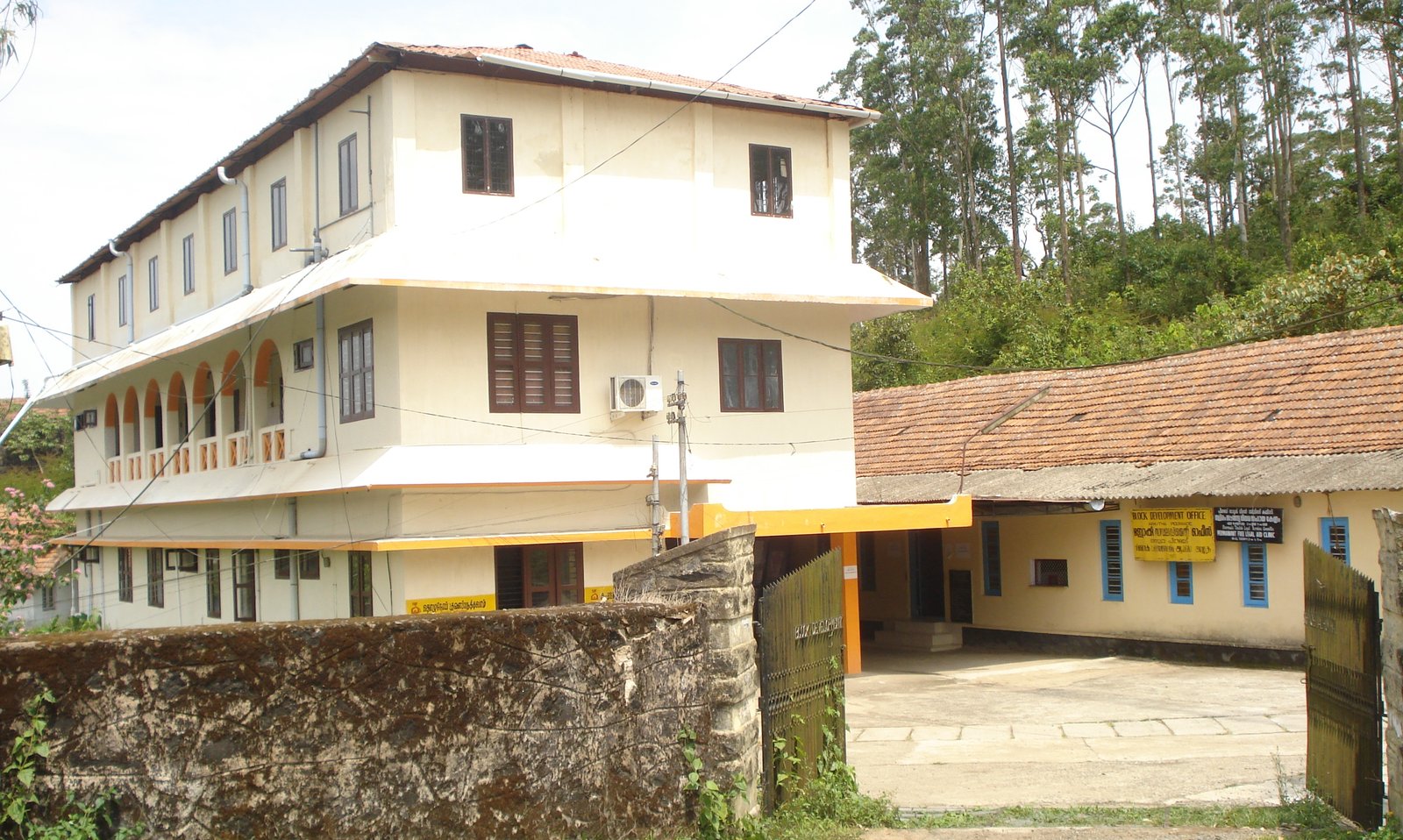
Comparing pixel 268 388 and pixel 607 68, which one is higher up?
pixel 607 68

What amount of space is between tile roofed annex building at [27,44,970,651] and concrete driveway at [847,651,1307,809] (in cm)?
256

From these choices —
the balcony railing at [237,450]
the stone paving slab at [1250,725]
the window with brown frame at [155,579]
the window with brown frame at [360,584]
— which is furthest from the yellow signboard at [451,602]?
A: the window with brown frame at [155,579]

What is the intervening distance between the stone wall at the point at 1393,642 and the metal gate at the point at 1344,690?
0.31 ft

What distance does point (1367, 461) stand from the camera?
52.7ft

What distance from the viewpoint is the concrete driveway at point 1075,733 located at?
9625 millimetres

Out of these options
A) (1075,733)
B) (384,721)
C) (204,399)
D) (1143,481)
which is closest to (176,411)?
(204,399)

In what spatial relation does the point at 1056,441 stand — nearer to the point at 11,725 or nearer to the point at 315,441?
the point at 315,441

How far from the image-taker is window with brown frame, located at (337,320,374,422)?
1681 cm

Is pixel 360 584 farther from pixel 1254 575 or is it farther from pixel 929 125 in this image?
pixel 929 125

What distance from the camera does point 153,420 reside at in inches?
1005

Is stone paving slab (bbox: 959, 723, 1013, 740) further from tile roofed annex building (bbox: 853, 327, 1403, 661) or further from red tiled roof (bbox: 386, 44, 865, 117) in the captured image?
red tiled roof (bbox: 386, 44, 865, 117)

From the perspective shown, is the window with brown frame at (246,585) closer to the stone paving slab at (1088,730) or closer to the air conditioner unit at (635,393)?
the air conditioner unit at (635,393)

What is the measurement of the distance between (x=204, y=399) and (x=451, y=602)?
8.58 m

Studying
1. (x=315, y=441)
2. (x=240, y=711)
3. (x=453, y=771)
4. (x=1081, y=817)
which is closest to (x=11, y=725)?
(x=240, y=711)
